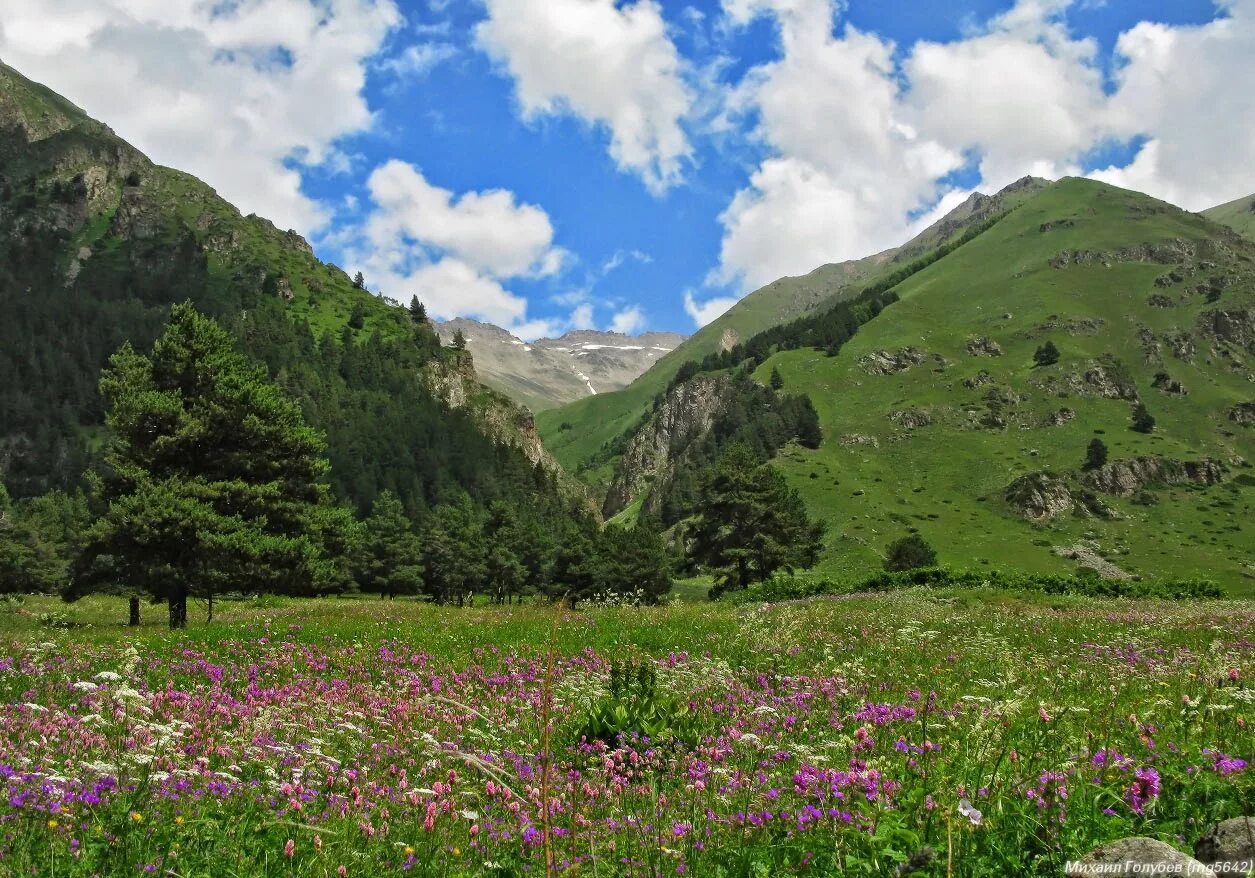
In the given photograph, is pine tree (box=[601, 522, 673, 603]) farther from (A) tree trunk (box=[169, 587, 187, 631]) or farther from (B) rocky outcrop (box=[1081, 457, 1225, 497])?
(B) rocky outcrop (box=[1081, 457, 1225, 497])

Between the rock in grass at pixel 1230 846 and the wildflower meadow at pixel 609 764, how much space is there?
203 millimetres

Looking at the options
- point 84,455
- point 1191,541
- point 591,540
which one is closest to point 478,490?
point 591,540

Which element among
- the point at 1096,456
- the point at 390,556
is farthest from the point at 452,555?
the point at 1096,456

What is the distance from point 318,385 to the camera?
17288cm

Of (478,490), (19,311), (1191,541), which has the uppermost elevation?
(19,311)

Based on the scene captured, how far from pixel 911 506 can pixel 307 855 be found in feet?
476

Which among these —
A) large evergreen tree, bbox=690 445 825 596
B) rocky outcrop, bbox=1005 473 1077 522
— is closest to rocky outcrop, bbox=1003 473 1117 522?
rocky outcrop, bbox=1005 473 1077 522

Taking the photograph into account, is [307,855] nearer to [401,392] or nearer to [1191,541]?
[1191,541]

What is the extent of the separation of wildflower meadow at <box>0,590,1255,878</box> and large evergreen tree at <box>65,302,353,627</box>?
53.8 feet

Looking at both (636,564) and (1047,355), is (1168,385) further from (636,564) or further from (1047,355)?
(636,564)

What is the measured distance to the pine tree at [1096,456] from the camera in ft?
504

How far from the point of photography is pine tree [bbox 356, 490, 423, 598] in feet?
322

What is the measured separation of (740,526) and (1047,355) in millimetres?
166058

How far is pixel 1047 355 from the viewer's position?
196m
